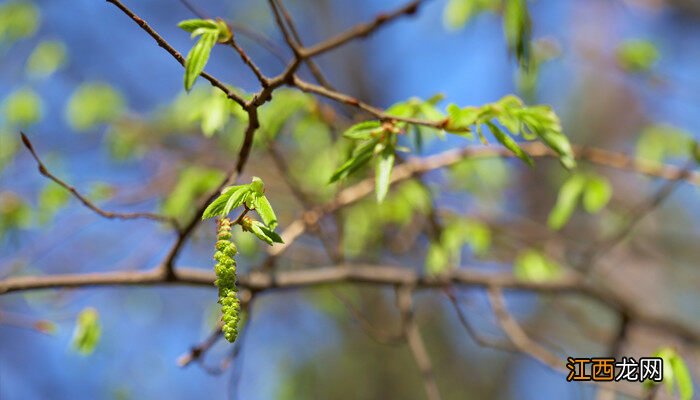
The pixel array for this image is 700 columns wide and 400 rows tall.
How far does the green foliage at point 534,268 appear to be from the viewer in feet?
9.12

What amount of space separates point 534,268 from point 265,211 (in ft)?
6.00

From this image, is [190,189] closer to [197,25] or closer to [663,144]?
[197,25]

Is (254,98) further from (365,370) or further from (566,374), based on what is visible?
(365,370)

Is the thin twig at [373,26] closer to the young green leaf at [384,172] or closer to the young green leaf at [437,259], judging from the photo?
the young green leaf at [384,172]

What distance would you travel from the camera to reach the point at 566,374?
231 centimetres

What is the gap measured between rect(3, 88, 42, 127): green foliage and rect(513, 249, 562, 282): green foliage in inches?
91.8

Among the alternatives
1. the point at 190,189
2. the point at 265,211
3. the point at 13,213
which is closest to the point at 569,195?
the point at 190,189

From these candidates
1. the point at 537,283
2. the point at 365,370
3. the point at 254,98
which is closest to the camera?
the point at 254,98

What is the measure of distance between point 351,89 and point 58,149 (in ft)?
11.5

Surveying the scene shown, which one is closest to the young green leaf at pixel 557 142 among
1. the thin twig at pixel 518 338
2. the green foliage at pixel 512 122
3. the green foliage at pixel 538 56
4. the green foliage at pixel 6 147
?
the green foliage at pixel 512 122

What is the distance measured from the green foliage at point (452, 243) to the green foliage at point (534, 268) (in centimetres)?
19

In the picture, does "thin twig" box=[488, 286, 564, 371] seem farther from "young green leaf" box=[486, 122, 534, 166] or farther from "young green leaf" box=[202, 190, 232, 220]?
"young green leaf" box=[202, 190, 232, 220]

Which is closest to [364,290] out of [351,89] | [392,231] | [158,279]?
[351,89]

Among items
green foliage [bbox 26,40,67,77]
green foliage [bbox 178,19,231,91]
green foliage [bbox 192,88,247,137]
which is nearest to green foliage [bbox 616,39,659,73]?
green foliage [bbox 192,88,247,137]
